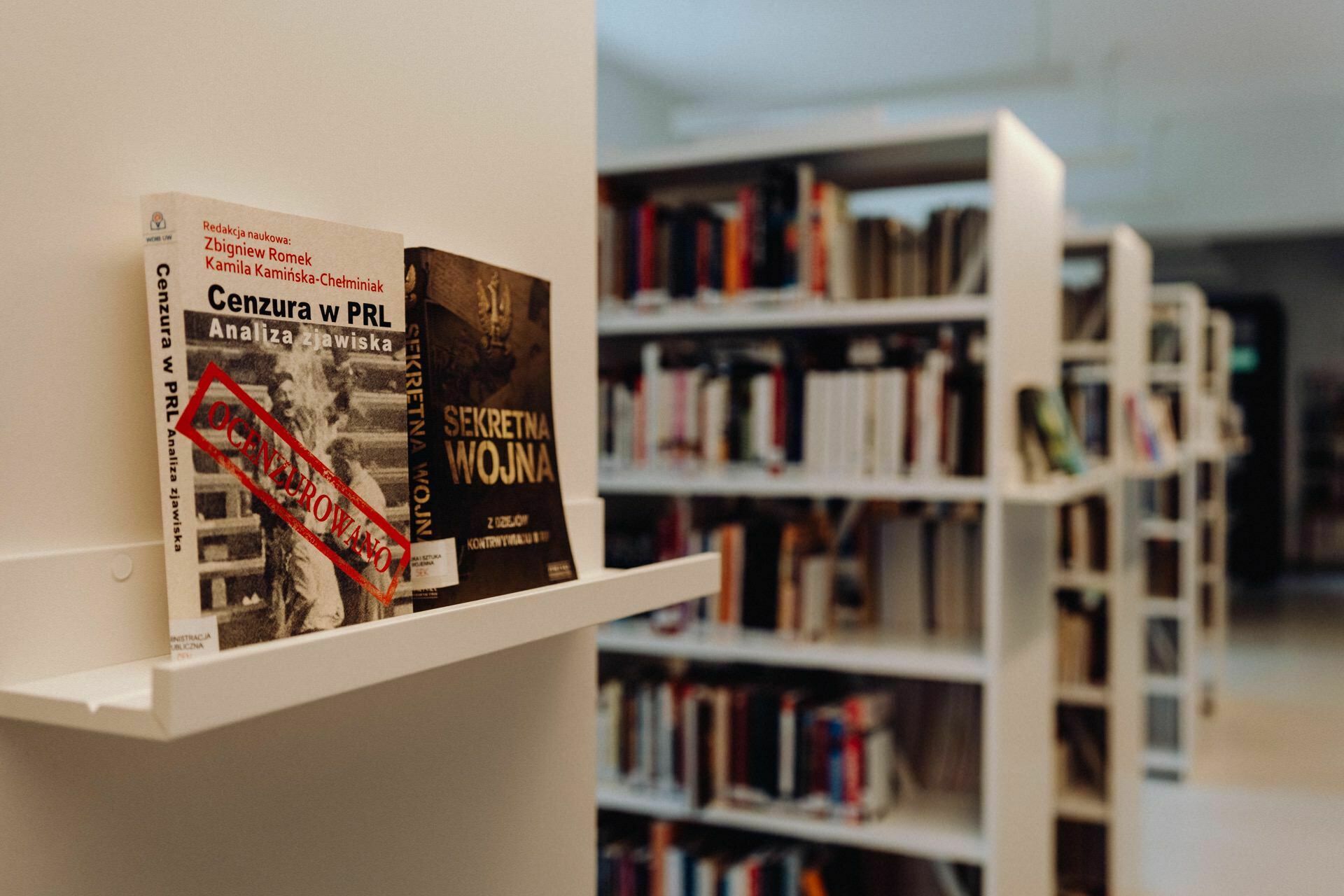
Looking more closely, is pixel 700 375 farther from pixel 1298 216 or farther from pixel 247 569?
pixel 1298 216

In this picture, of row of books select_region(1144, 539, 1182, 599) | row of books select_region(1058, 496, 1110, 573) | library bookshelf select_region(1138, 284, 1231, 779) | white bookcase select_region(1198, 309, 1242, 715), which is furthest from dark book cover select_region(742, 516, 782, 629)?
white bookcase select_region(1198, 309, 1242, 715)

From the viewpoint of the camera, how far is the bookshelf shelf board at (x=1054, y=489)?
232 cm

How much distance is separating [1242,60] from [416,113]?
19.1 feet

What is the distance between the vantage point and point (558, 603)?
833 mm

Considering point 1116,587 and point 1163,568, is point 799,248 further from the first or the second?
point 1163,568

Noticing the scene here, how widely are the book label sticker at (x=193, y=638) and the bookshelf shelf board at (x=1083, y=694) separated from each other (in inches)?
124

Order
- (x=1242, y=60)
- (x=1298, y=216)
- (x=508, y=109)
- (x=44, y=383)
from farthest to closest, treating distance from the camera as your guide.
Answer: (x=1298, y=216)
(x=1242, y=60)
(x=508, y=109)
(x=44, y=383)

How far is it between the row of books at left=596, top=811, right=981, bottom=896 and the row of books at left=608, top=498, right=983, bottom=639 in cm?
51

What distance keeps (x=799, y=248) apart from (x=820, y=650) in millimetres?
905

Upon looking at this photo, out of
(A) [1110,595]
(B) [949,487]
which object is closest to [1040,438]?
(B) [949,487]

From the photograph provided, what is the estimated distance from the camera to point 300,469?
699 millimetres

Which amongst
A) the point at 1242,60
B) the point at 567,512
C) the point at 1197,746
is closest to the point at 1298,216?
the point at 1242,60

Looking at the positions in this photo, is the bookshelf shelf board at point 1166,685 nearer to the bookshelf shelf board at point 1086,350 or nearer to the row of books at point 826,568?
the bookshelf shelf board at point 1086,350

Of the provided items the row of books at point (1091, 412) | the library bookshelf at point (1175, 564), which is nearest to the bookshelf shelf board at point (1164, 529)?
the library bookshelf at point (1175, 564)
